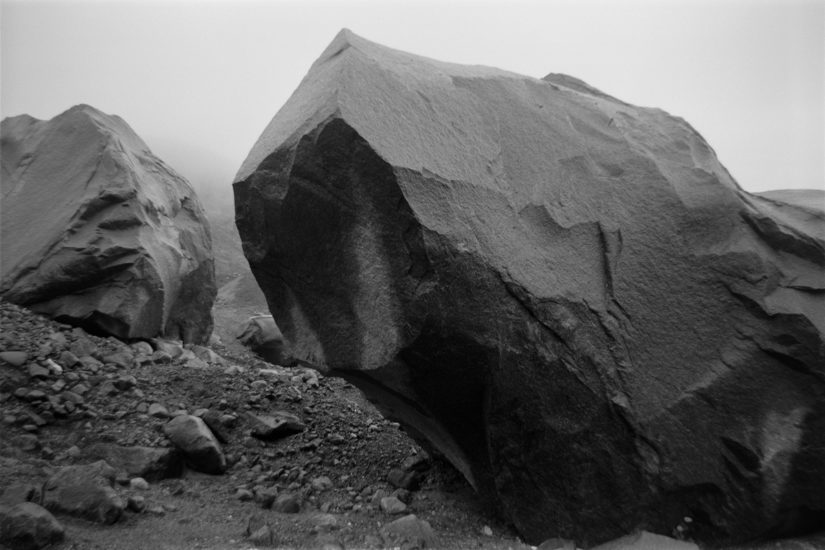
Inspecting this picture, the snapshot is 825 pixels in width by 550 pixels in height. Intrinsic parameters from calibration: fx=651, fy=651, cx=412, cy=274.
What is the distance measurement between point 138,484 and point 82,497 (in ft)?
1.14

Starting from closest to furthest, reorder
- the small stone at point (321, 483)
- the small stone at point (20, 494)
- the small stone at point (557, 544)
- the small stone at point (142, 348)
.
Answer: the small stone at point (20, 494)
the small stone at point (557, 544)
the small stone at point (321, 483)
the small stone at point (142, 348)

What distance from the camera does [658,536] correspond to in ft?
7.87

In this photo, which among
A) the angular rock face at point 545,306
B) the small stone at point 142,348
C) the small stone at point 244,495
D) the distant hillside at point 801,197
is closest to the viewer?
the angular rock face at point 545,306

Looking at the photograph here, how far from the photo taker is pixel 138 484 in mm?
2588

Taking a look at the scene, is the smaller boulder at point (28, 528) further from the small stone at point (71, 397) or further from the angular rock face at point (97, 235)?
the angular rock face at point (97, 235)

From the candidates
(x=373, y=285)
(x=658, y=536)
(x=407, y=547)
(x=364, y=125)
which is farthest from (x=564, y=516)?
(x=364, y=125)

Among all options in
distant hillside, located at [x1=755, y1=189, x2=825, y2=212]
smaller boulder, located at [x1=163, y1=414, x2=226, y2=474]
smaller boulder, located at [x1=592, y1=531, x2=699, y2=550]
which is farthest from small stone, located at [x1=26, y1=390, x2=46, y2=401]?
distant hillside, located at [x1=755, y1=189, x2=825, y2=212]

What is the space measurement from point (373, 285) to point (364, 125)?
563 millimetres

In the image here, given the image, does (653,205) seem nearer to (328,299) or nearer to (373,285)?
(373,285)

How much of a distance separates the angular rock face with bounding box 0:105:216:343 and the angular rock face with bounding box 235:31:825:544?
7.85 ft

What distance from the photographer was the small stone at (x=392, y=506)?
2.57m

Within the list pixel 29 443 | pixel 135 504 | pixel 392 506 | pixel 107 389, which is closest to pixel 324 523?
pixel 392 506

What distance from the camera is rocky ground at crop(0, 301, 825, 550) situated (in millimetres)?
2254

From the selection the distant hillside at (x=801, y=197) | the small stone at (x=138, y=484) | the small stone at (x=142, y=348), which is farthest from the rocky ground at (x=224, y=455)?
the distant hillside at (x=801, y=197)
